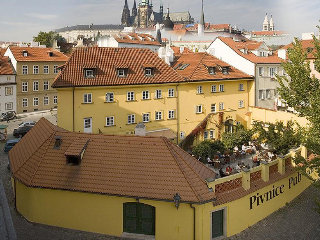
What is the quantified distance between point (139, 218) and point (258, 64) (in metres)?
29.4

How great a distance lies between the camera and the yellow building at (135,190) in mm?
16594

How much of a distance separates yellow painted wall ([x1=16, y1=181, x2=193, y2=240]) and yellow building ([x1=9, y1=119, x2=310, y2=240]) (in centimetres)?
4

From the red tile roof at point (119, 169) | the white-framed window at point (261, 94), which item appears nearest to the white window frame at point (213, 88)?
the white-framed window at point (261, 94)

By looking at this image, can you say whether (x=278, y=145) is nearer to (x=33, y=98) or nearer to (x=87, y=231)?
(x=87, y=231)

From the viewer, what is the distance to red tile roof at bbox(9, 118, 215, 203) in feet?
55.4

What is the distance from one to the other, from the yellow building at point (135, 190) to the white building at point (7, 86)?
32.0 metres

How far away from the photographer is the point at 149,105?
119 ft

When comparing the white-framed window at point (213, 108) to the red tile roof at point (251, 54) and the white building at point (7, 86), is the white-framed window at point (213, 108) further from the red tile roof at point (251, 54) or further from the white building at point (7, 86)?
the white building at point (7, 86)

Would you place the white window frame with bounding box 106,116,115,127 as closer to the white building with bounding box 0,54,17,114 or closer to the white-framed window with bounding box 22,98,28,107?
the white building with bounding box 0,54,17,114

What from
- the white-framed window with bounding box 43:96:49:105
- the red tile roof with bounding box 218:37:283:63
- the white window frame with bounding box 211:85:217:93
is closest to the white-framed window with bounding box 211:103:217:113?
the white window frame with bounding box 211:85:217:93

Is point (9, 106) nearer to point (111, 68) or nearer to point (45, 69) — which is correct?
point (45, 69)

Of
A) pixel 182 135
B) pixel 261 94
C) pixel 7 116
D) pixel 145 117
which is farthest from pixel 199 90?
pixel 7 116

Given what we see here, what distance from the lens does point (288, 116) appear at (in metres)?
35.6

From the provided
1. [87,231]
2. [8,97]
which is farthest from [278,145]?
[8,97]
